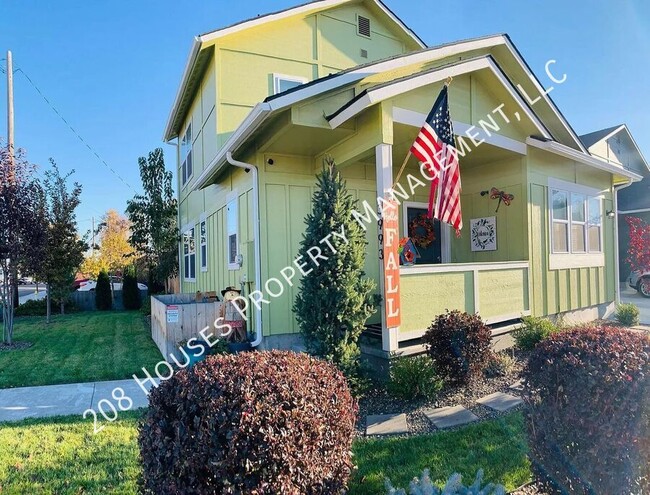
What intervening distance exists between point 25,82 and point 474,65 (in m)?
16.9

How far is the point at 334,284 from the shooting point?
485 centimetres

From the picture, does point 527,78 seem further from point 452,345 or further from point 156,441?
point 156,441

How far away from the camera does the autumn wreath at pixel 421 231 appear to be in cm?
891

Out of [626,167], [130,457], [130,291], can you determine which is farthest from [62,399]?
[626,167]

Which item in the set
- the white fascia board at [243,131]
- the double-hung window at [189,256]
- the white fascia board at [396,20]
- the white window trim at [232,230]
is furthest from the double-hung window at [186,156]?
the white fascia board at [396,20]

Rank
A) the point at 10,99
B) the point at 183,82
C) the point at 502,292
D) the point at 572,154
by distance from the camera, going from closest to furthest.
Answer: the point at 502,292, the point at 572,154, the point at 183,82, the point at 10,99

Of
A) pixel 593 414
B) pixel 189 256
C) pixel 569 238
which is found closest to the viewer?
pixel 593 414

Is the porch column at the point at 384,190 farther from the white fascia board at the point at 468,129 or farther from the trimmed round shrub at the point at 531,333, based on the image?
the trimmed round shrub at the point at 531,333

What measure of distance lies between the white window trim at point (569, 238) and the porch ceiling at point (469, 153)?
4.39 feet

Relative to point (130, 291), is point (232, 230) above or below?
above

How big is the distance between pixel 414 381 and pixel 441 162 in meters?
2.92

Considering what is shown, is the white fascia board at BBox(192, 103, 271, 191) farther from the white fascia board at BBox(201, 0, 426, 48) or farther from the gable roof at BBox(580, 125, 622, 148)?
the gable roof at BBox(580, 125, 622, 148)

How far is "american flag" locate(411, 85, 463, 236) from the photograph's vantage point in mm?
5461

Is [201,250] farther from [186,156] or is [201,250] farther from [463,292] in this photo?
[463,292]
